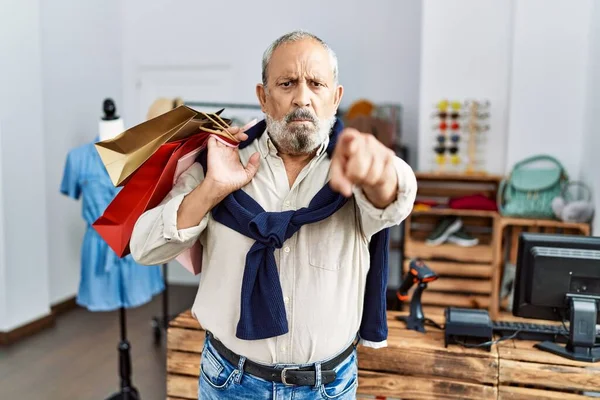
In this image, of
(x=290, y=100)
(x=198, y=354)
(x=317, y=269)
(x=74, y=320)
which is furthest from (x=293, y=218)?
(x=74, y=320)

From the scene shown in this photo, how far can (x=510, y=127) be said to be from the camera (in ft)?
12.9

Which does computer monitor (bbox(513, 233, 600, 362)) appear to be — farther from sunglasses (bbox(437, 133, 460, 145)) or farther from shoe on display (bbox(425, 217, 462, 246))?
sunglasses (bbox(437, 133, 460, 145))

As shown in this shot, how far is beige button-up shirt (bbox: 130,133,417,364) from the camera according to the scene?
133 cm

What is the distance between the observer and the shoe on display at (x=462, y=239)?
12.2 ft

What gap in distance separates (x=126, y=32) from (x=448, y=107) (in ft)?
11.6

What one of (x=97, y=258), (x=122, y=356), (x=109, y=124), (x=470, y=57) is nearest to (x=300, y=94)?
(x=109, y=124)

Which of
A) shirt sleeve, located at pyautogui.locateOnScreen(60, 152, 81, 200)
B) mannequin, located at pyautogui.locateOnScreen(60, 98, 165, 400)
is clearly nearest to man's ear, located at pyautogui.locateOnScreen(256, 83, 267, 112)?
mannequin, located at pyautogui.locateOnScreen(60, 98, 165, 400)

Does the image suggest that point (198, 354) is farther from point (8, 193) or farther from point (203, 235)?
point (8, 193)

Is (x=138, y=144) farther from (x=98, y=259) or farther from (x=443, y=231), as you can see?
(x=443, y=231)

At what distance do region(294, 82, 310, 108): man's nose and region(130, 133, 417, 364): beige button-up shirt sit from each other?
0.15m

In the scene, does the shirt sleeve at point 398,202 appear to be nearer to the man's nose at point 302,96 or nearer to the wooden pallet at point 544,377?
the man's nose at point 302,96

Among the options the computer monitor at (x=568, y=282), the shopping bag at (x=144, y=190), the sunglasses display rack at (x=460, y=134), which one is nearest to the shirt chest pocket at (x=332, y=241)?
the shopping bag at (x=144, y=190)

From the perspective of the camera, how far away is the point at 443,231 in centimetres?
378

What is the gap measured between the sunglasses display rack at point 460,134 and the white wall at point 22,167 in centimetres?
313
